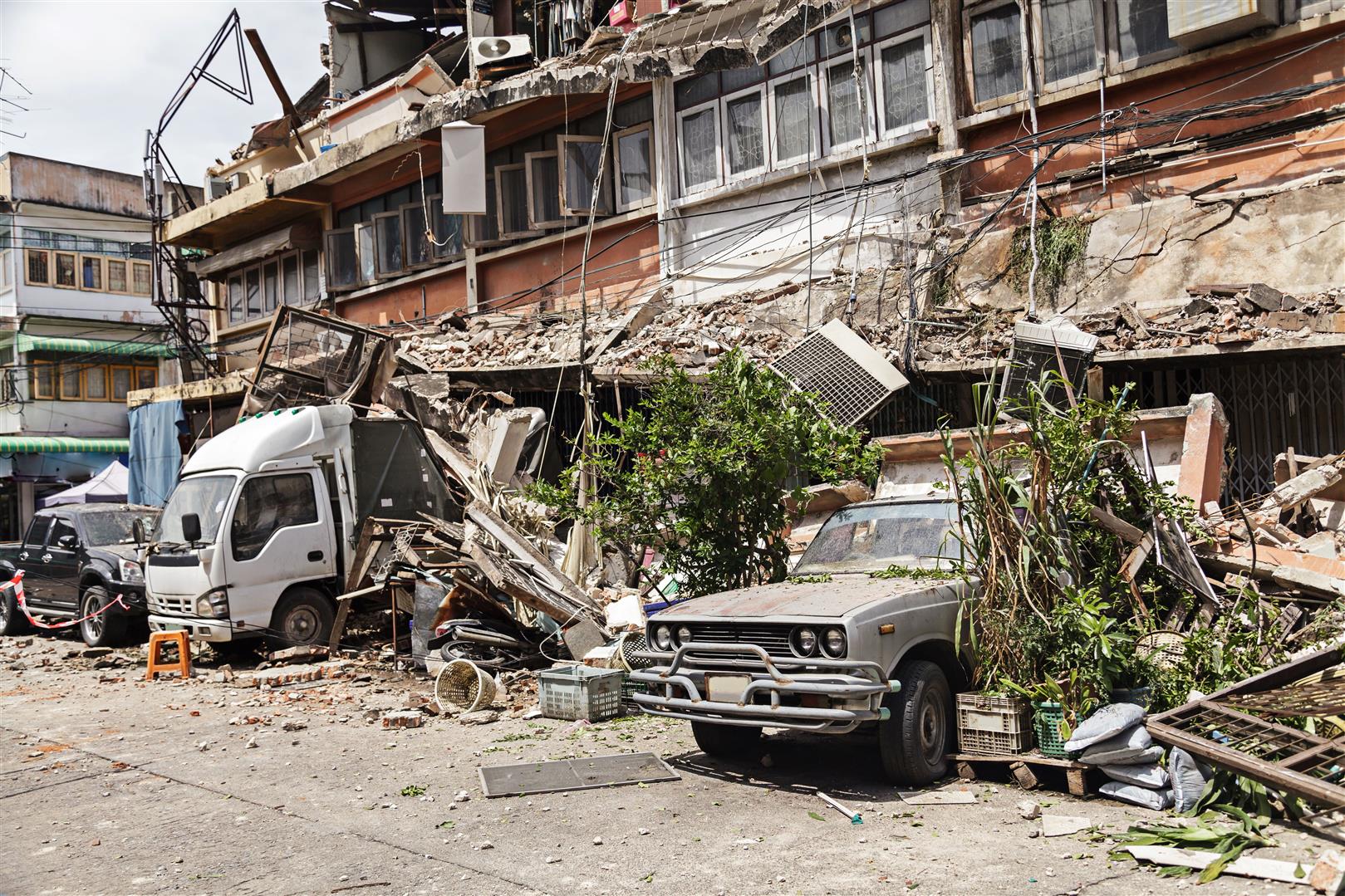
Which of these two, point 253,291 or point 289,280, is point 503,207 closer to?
point 289,280

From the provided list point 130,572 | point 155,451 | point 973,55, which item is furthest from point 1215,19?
point 155,451

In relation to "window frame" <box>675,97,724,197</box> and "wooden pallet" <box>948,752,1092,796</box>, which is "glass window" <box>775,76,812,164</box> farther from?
"wooden pallet" <box>948,752,1092,796</box>

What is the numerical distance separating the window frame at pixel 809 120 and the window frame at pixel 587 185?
10.2ft

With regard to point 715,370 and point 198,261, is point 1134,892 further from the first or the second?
point 198,261

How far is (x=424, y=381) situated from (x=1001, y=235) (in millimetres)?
7873

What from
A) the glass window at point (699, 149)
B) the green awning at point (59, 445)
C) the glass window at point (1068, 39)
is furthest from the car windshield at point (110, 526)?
the green awning at point (59, 445)

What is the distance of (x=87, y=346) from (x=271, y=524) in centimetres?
2624

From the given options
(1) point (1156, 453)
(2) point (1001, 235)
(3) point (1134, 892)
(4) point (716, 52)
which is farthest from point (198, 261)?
(3) point (1134, 892)

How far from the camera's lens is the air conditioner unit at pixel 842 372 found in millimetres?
11203

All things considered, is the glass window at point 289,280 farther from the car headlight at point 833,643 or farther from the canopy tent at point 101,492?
the car headlight at point 833,643

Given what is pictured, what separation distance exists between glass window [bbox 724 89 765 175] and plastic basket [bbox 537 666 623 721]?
27.7 ft

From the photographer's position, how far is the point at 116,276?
3722 cm

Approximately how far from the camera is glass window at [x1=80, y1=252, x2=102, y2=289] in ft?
119

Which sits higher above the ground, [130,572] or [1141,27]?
[1141,27]
